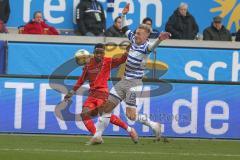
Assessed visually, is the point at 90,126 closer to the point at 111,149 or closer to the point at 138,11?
the point at 111,149

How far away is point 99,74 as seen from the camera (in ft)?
47.6

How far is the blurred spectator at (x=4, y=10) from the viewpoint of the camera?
768 inches

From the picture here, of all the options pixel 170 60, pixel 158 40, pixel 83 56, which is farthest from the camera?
pixel 170 60

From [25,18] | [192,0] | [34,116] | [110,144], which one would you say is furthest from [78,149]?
[192,0]

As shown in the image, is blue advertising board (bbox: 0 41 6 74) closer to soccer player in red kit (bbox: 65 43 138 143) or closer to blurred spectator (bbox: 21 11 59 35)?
blurred spectator (bbox: 21 11 59 35)

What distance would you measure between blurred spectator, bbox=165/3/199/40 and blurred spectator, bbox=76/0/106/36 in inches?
68.2

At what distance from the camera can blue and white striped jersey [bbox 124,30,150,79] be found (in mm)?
13898

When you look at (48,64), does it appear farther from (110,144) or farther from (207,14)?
(207,14)

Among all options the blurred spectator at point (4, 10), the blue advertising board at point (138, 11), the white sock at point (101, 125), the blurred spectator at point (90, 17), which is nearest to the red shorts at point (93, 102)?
the white sock at point (101, 125)

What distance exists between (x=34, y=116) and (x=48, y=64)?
1963 mm

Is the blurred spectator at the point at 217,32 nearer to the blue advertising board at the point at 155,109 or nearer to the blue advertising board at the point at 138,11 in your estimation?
the blue advertising board at the point at 138,11

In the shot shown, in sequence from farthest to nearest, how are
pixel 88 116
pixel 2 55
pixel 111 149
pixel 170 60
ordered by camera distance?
1. pixel 170 60
2. pixel 2 55
3. pixel 88 116
4. pixel 111 149

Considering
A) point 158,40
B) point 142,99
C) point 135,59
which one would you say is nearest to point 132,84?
point 135,59

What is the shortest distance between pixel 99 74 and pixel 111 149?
196 cm
